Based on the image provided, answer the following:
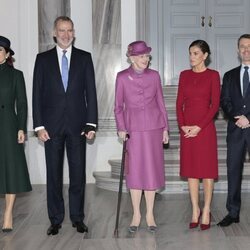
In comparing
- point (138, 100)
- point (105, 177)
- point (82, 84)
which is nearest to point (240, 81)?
point (138, 100)

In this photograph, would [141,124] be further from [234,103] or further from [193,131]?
[234,103]

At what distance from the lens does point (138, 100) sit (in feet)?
15.7

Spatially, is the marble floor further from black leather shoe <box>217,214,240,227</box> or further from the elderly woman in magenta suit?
the elderly woman in magenta suit

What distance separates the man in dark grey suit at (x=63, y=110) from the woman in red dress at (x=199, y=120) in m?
0.82

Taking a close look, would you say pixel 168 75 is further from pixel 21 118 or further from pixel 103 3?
pixel 21 118

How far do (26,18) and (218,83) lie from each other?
147 inches

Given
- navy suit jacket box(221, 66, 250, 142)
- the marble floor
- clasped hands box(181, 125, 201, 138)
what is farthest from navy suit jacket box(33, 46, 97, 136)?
navy suit jacket box(221, 66, 250, 142)

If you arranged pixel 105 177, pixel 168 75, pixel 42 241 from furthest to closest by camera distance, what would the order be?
pixel 168 75, pixel 105 177, pixel 42 241

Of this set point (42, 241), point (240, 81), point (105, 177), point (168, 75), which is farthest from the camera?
point (168, 75)

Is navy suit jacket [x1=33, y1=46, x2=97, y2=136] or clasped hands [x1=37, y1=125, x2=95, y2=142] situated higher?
navy suit jacket [x1=33, y1=46, x2=97, y2=136]

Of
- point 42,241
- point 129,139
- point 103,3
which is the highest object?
point 103,3

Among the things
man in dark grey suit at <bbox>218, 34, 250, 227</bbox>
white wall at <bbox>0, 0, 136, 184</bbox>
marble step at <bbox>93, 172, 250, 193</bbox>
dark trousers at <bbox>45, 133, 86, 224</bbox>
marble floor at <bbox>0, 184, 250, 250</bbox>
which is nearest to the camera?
marble floor at <bbox>0, 184, 250, 250</bbox>

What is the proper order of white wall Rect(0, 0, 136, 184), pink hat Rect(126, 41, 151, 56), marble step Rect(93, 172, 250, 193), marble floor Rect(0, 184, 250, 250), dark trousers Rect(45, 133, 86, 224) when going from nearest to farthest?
marble floor Rect(0, 184, 250, 250) < pink hat Rect(126, 41, 151, 56) < dark trousers Rect(45, 133, 86, 224) < marble step Rect(93, 172, 250, 193) < white wall Rect(0, 0, 136, 184)

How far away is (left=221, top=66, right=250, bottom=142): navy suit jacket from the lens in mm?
4930
